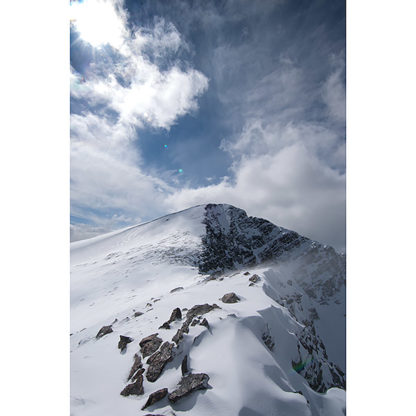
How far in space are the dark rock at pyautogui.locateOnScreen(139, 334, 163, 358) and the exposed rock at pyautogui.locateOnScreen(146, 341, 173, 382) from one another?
0.44m

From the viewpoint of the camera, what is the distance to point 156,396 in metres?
4.15

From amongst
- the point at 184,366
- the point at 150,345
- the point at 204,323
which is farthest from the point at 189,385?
the point at 150,345

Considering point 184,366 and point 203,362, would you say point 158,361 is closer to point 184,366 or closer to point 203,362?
point 184,366

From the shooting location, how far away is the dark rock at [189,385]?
402 centimetres

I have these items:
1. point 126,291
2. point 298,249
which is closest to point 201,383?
point 126,291

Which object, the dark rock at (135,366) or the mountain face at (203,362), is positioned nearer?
the mountain face at (203,362)

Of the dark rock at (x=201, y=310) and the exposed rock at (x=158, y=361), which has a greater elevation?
the dark rock at (x=201, y=310)

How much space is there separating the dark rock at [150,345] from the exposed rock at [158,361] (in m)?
0.44

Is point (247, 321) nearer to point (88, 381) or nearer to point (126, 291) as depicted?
point (88, 381)

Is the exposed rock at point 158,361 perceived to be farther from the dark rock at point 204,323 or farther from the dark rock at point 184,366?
the dark rock at point 204,323

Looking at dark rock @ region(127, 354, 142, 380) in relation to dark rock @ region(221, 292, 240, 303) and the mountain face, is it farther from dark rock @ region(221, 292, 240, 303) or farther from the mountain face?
dark rock @ region(221, 292, 240, 303)

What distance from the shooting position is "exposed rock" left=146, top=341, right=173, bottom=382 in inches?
198

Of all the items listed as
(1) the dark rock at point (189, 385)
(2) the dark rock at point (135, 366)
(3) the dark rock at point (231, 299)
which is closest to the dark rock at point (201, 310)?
(3) the dark rock at point (231, 299)

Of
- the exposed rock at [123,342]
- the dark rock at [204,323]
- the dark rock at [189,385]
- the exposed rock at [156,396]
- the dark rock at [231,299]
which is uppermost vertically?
the dark rock at [231,299]
